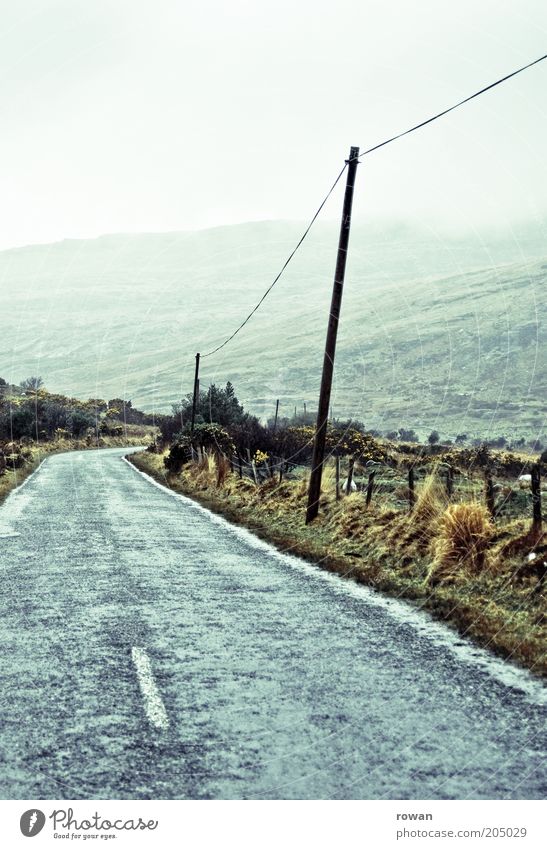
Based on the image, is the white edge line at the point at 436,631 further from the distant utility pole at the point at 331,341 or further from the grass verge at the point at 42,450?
the grass verge at the point at 42,450

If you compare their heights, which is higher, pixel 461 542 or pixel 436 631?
pixel 461 542

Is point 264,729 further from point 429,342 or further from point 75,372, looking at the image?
point 75,372

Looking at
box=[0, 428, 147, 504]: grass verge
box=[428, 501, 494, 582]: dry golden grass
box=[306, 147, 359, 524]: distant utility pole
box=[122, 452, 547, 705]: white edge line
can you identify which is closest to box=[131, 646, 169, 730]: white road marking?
box=[122, 452, 547, 705]: white edge line

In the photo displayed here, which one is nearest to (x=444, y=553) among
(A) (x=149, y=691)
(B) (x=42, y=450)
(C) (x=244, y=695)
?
(C) (x=244, y=695)

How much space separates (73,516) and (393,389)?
9941cm

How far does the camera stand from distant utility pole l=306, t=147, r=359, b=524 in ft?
50.5

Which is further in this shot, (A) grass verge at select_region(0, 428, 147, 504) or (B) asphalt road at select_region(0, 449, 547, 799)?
(A) grass verge at select_region(0, 428, 147, 504)

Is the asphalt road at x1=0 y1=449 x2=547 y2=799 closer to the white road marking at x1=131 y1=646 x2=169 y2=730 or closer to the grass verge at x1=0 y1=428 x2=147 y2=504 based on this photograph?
the white road marking at x1=131 y1=646 x2=169 y2=730

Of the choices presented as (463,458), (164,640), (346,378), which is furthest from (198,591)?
(346,378)

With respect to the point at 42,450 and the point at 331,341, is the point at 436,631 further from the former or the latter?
the point at 42,450

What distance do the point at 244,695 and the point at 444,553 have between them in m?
5.42

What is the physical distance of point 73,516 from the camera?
681 inches

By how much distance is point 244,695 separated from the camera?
5508 mm

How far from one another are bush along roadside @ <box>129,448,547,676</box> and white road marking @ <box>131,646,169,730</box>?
9.79ft
